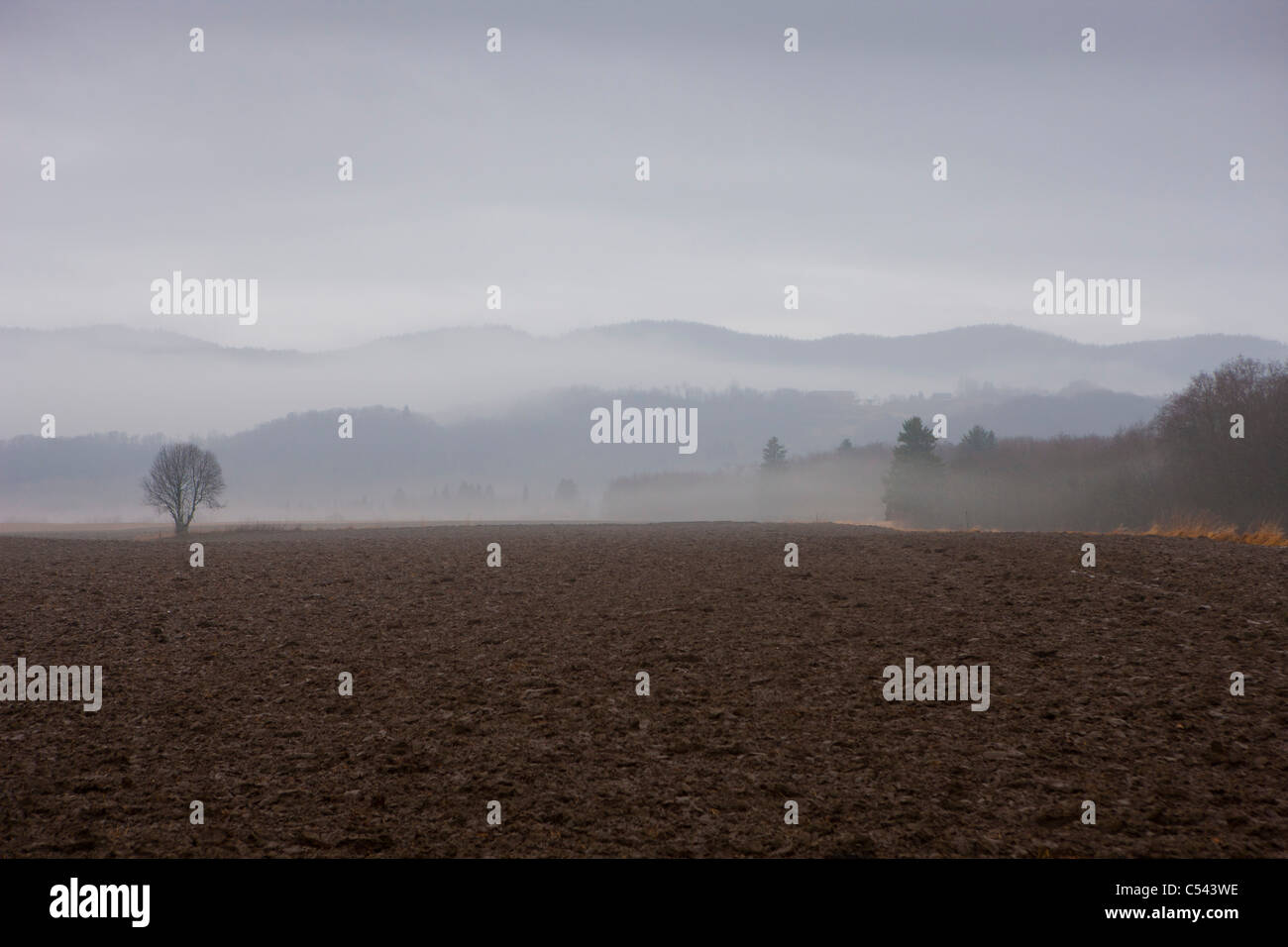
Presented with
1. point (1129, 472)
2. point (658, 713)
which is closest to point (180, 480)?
point (658, 713)

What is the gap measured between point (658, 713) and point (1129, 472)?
70.4 m

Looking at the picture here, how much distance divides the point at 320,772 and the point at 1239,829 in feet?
33.8

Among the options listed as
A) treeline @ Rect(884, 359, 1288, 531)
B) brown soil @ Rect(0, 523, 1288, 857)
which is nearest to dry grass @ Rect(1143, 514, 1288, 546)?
brown soil @ Rect(0, 523, 1288, 857)

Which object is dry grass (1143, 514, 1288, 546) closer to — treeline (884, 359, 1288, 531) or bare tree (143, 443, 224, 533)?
treeline (884, 359, 1288, 531)

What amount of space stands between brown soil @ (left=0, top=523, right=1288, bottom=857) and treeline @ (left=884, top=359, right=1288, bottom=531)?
3274 cm

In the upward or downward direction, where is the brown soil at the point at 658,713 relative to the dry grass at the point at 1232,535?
downward

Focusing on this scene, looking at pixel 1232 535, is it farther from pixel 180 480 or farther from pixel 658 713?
pixel 180 480

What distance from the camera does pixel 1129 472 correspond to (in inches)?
2714

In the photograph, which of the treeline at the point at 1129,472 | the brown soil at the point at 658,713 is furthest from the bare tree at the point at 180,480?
the treeline at the point at 1129,472

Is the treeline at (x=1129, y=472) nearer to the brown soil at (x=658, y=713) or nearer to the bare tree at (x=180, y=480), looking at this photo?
the brown soil at (x=658, y=713)

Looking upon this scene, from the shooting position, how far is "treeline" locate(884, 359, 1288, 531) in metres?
53.4

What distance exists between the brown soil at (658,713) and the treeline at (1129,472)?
107ft

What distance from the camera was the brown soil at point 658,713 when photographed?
8.74 m
